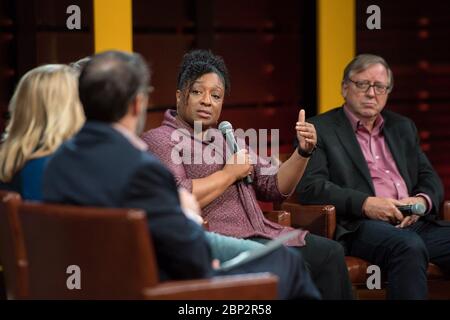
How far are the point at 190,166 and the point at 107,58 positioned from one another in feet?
4.54

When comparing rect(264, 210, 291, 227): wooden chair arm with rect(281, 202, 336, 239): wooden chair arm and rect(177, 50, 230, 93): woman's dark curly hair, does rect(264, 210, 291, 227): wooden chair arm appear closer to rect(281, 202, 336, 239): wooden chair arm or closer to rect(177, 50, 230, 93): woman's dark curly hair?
rect(281, 202, 336, 239): wooden chair arm

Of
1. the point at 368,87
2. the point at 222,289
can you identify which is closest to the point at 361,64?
the point at 368,87

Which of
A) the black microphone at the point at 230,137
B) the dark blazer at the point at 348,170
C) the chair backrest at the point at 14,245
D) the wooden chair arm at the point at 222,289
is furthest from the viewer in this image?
the dark blazer at the point at 348,170

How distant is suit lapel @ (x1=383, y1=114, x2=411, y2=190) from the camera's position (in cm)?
475

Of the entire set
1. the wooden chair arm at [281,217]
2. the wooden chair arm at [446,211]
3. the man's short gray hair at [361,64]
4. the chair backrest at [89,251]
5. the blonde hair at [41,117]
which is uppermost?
the man's short gray hair at [361,64]

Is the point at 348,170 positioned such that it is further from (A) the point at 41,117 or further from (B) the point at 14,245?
(B) the point at 14,245

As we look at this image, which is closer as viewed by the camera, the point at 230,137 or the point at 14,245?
the point at 14,245

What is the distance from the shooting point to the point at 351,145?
467cm

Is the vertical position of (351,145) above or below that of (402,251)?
above

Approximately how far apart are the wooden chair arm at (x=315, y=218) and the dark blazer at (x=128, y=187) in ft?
5.76

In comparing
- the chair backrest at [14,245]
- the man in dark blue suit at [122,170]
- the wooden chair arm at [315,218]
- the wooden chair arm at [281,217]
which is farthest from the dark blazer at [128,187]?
the wooden chair arm at [315,218]

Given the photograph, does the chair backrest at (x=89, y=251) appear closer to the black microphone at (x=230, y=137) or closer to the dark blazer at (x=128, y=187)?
the dark blazer at (x=128, y=187)

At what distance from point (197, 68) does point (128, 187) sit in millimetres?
1660

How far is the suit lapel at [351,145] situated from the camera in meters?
4.63
